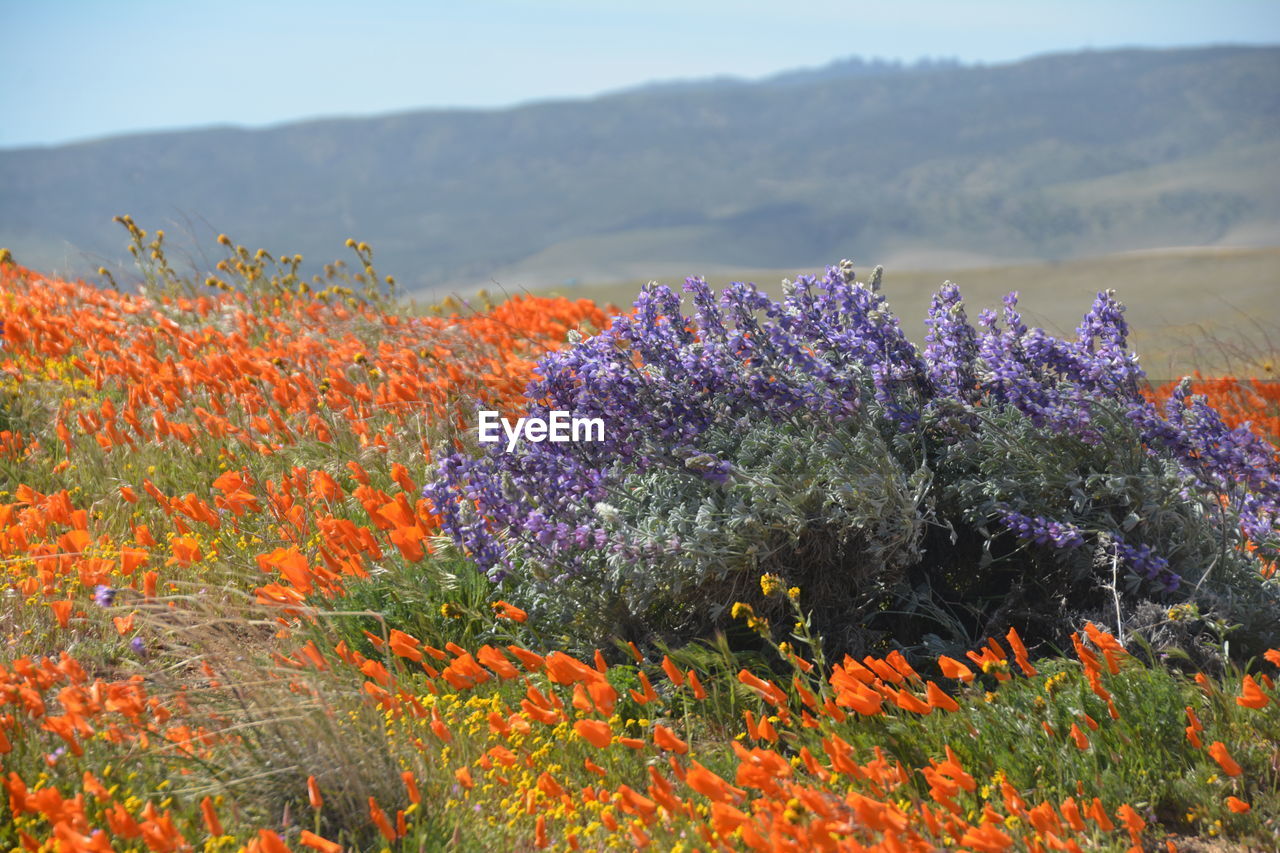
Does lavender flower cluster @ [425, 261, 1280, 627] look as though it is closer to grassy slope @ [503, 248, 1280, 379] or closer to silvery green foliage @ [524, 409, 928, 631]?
silvery green foliage @ [524, 409, 928, 631]

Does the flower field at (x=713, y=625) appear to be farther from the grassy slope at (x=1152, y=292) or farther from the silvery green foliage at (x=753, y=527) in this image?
the grassy slope at (x=1152, y=292)

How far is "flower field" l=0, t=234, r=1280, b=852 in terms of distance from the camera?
7.93 ft

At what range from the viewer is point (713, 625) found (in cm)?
329

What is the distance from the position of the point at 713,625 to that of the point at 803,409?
71 centimetres

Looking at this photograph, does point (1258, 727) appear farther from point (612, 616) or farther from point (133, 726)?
point (133, 726)

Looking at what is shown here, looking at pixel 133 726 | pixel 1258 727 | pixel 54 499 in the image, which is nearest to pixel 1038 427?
pixel 1258 727

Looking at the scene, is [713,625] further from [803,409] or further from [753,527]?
[803,409]

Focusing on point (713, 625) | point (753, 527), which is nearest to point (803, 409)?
point (753, 527)

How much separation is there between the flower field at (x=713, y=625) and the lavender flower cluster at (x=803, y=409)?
0.04 ft

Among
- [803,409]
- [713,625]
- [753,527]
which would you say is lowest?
[713,625]

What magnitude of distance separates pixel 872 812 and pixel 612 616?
4.54 ft

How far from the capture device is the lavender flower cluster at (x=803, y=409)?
10.3 ft

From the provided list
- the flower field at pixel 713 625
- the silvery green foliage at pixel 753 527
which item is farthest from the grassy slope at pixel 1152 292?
the silvery green foliage at pixel 753 527

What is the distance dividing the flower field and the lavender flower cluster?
13 mm
